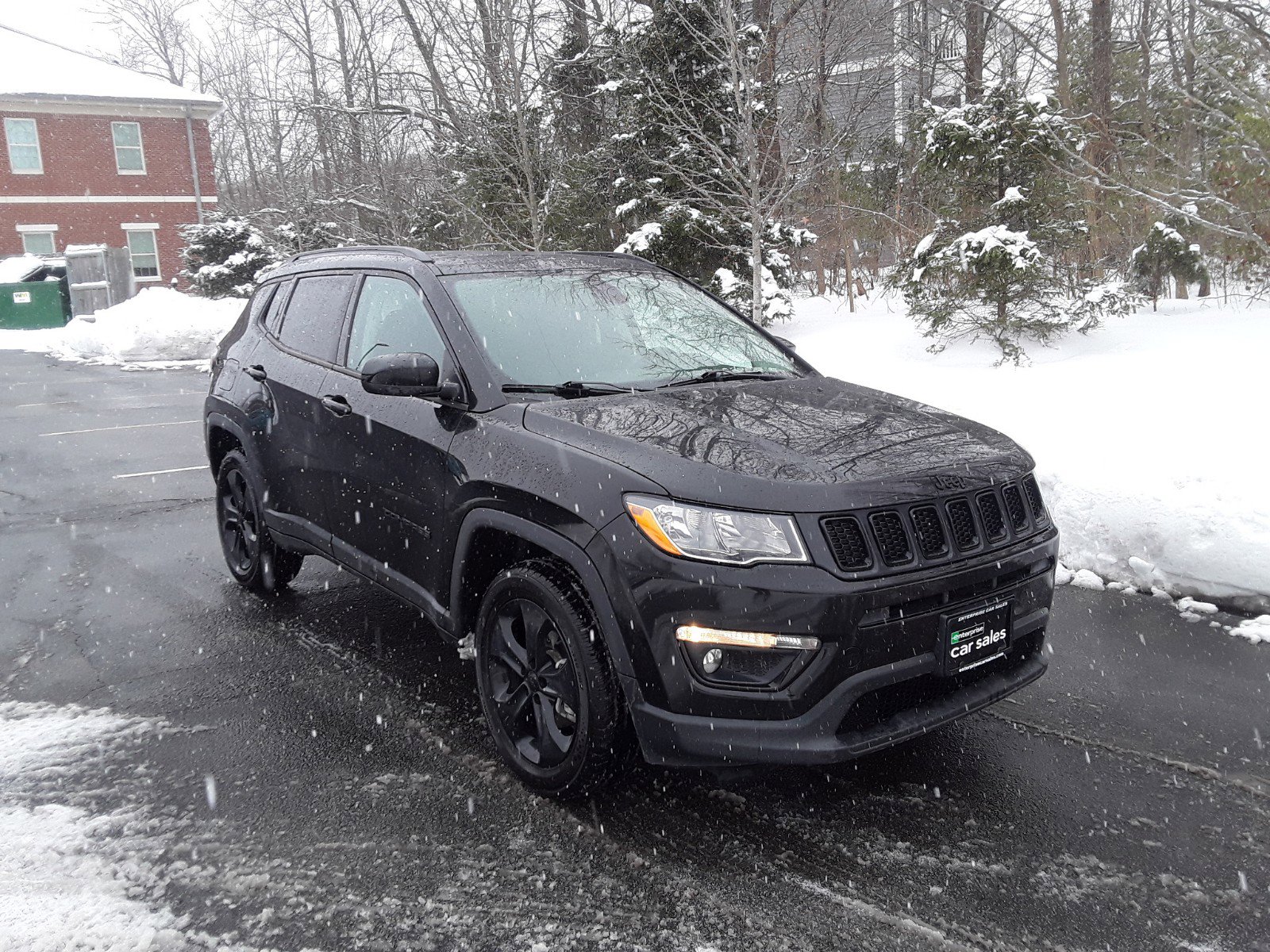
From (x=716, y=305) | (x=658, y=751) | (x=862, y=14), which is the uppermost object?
(x=862, y=14)

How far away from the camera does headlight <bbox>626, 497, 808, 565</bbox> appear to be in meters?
2.81

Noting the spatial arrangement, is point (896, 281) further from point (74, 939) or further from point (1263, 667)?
point (74, 939)

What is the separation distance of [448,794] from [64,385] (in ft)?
50.7

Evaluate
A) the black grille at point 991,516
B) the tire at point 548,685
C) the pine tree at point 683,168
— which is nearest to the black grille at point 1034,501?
the black grille at point 991,516

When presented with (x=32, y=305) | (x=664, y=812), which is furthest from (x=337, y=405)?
(x=32, y=305)

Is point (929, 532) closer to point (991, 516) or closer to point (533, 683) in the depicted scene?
point (991, 516)

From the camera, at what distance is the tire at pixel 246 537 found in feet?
17.6

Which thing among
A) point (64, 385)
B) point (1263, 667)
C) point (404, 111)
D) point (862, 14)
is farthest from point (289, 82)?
point (1263, 667)

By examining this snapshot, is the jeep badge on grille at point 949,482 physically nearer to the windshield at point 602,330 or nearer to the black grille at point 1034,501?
the black grille at point 1034,501

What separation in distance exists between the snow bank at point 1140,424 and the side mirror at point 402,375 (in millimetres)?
4039

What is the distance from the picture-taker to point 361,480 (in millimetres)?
4203

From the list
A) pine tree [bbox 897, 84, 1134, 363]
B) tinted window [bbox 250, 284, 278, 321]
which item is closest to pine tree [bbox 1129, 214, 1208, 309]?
pine tree [bbox 897, 84, 1134, 363]

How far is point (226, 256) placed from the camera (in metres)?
27.4

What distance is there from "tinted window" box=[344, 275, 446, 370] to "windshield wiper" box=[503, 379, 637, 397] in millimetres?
405
